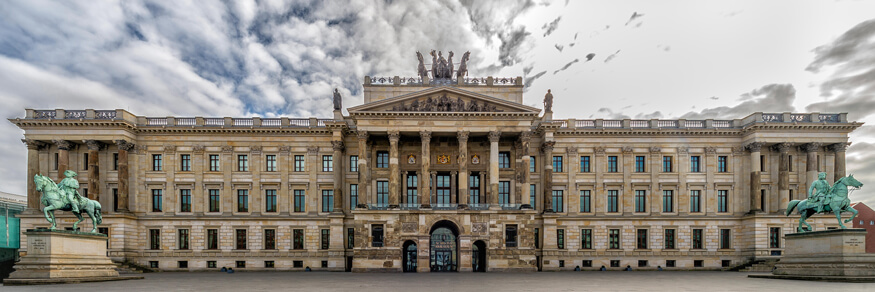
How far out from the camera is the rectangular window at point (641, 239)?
53.7 metres

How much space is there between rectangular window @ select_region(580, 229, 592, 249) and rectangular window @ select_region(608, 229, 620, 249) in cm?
194

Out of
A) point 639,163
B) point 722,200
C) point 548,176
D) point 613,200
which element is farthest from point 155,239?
point 722,200

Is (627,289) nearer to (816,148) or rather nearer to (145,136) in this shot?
(816,148)

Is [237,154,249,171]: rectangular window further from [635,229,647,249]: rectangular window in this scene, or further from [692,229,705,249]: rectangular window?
[692,229,705,249]: rectangular window

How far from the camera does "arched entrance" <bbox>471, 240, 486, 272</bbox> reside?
1900 inches

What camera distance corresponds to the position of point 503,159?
54.2 metres

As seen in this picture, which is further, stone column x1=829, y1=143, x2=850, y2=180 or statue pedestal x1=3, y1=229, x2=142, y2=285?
stone column x1=829, y1=143, x2=850, y2=180

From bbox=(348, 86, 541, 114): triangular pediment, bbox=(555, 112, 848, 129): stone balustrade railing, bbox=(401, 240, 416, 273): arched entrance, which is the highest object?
bbox=(348, 86, 541, 114): triangular pediment

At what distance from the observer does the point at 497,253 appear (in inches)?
1838

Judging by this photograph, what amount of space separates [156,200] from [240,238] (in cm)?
915

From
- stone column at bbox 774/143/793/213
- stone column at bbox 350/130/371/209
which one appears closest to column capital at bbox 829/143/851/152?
stone column at bbox 774/143/793/213

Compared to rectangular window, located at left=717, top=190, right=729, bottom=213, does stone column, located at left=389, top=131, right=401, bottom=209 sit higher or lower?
higher

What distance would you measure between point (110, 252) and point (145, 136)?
449 inches

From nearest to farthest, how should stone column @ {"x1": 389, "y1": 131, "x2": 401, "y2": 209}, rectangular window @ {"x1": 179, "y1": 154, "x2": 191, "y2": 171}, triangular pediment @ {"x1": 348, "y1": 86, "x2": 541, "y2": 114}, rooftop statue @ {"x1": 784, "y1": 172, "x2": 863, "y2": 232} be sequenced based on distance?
rooftop statue @ {"x1": 784, "y1": 172, "x2": 863, "y2": 232} → stone column @ {"x1": 389, "y1": 131, "x2": 401, "y2": 209} → triangular pediment @ {"x1": 348, "y1": 86, "x2": 541, "y2": 114} → rectangular window @ {"x1": 179, "y1": 154, "x2": 191, "y2": 171}
